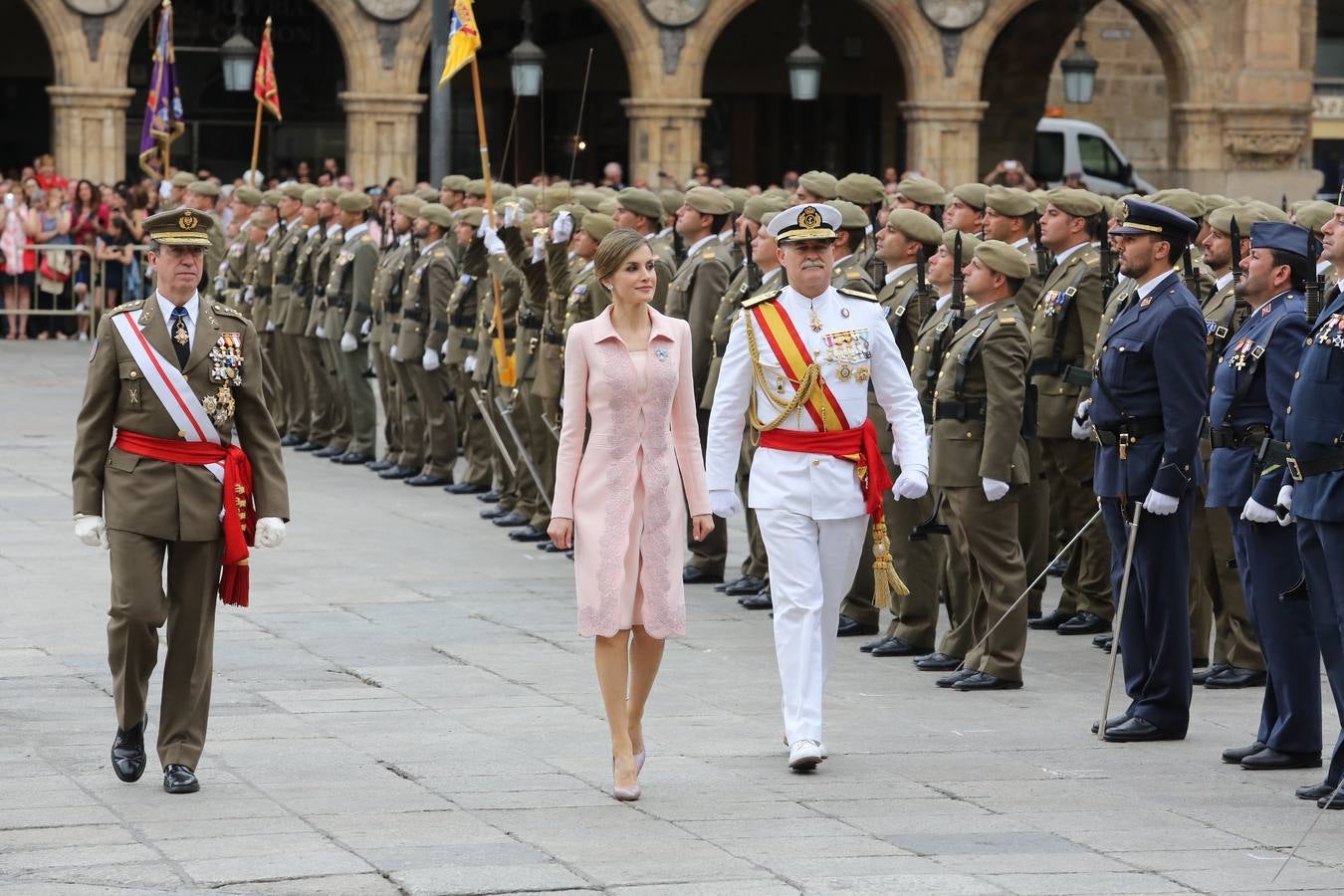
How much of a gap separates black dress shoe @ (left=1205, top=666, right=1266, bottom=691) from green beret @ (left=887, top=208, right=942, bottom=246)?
222 centimetres

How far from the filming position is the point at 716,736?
28.0ft

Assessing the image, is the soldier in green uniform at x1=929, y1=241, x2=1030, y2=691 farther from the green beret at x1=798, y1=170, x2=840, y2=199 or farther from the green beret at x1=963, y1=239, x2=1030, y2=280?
the green beret at x1=798, y1=170, x2=840, y2=199

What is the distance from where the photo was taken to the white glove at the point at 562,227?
1345cm

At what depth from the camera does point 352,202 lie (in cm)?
1748

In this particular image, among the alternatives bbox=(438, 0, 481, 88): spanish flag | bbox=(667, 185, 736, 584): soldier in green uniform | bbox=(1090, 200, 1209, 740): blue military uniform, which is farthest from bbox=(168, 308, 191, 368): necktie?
bbox=(438, 0, 481, 88): spanish flag

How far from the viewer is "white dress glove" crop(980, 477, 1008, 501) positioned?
9547 mm

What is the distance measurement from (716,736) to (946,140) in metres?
23.9

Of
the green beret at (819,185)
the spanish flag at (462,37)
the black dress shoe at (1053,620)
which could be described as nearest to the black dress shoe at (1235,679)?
the black dress shoe at (1053,620)

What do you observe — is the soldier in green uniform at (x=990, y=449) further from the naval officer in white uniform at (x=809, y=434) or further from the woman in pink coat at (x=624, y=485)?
the woman in pink coat at (x=624, y=485)

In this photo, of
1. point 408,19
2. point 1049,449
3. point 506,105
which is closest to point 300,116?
point 506,105

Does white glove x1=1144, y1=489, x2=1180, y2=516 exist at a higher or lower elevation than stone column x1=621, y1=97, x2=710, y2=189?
lower

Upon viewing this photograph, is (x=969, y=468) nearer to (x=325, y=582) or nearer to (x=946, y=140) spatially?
(x=325, y=582)

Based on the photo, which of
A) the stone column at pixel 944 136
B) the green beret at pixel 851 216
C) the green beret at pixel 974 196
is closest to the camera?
the green beret at pixel 851 216

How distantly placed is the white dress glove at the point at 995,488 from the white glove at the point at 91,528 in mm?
3529
